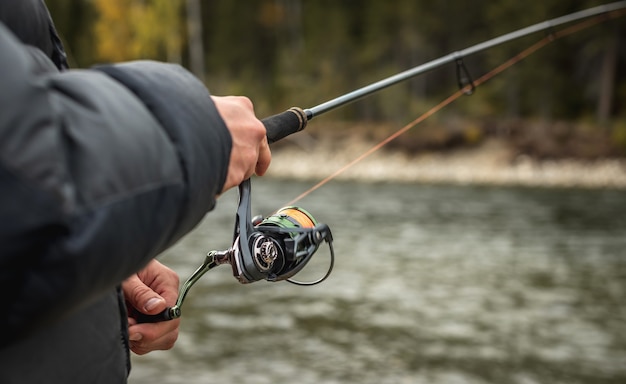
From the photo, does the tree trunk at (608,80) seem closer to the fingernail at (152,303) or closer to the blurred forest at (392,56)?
the blurred forest at (392,56)

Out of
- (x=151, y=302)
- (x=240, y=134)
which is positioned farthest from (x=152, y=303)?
(x=240, y=134)

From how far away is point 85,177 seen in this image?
2.13 ft

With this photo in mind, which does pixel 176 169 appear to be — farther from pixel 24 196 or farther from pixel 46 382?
pixel 46 382

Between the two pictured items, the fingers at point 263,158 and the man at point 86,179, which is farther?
the fingers at point 263,158

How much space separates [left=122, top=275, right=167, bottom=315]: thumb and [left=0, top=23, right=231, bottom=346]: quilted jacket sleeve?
1.56ft

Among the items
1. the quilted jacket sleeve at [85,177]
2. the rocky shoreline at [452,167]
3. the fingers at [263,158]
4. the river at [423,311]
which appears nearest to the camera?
the quilted jacket sleeve at [85,177]

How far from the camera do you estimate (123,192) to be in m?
0.68

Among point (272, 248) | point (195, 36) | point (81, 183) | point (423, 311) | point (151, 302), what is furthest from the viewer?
point (195, 36)

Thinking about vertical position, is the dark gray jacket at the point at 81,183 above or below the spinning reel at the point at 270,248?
above

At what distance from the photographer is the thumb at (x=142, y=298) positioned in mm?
1244

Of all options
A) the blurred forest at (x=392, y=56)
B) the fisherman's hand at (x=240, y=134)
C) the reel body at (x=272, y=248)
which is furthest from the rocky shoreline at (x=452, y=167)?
the fisherman's hand at (x=240, y=134)

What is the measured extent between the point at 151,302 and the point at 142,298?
0.06 ft

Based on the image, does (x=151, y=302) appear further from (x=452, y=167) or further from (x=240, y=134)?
(x=452, y=167)

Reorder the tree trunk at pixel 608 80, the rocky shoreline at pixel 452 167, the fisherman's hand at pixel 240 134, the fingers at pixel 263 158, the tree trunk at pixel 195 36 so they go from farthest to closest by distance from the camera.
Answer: the tree trunk at pixel 195 36 < the tree trunk at pixel 608 80 < the rocky shoreline at pixel 452 167 < the fingers at pixel 263 158 < the fisherman's hand at pixel 240 134
